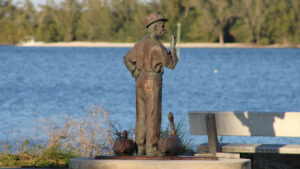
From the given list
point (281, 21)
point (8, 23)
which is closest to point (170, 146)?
point (281, 21)

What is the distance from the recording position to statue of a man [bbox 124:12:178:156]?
7.38m

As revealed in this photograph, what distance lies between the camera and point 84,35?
142 meters

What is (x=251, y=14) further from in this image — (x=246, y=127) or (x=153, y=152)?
(x=153, y=152)

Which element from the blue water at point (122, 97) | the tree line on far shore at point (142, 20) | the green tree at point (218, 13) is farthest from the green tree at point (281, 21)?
the blue water at point (122, 97)

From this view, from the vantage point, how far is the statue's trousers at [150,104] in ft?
24.2

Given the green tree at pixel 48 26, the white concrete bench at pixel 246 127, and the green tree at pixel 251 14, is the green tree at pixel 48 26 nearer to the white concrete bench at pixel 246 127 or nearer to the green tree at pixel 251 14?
the green tree at pixel 251 14

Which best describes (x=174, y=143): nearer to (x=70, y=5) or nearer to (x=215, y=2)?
(x=215, y=2)

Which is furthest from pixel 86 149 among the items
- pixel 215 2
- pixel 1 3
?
pixel 1 3

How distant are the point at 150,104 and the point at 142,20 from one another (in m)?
117

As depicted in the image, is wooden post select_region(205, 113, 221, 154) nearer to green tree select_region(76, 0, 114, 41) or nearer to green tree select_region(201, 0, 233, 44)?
green tree select_region(201, 0, 233, 44)

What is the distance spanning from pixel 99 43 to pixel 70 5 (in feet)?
36.3

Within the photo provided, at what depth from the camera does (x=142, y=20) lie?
12325 centimetres

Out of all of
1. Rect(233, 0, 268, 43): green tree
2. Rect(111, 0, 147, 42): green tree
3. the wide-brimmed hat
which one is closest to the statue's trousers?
the wide-brimmed hat

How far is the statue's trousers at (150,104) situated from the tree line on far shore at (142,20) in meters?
99.0
